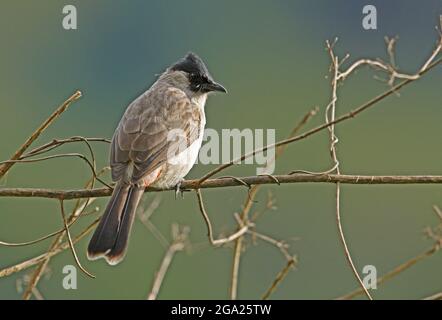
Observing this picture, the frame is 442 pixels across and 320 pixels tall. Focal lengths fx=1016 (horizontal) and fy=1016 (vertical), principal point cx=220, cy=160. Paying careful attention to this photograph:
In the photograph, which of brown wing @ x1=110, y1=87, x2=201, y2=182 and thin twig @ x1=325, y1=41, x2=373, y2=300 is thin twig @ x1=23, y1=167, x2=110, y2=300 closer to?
brown wing @ x1=110, y1=87, x2=201, y2=182

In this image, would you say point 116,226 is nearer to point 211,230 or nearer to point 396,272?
point 211,230

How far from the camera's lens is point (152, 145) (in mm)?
4699

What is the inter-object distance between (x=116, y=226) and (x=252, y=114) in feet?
63.3

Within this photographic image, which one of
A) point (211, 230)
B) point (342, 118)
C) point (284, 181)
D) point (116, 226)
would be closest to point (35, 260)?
point (116, 226)

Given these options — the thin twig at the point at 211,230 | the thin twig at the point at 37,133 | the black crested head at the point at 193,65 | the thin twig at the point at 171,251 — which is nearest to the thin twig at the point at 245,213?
the thin twig at the point at 211,230

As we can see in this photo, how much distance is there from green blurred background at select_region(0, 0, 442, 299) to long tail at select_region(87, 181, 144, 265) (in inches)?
212

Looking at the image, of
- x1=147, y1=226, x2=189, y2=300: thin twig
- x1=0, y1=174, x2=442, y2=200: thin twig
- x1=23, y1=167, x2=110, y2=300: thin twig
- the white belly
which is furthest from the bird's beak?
x1=0, y1=174, x2=442, y2=200: thin twig

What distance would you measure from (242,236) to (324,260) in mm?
12816

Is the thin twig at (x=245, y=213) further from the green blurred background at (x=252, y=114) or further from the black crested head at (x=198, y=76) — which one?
the green blurred background at (x=252, y=114)

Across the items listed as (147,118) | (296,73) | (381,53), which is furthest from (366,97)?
(147,118)

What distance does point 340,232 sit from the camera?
3.72 m

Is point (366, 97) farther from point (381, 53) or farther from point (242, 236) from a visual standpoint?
point (242, 236)

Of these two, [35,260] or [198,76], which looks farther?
[198,76]

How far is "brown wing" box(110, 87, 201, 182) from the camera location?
181 inches
